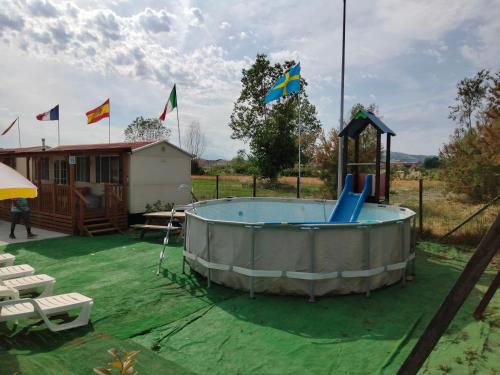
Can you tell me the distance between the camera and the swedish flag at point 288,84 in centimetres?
1298

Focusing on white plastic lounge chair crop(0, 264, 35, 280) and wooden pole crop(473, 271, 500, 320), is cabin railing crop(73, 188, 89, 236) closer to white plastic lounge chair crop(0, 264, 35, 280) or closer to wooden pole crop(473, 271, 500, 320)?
white plastic lounge chair crop(0, 264, 35, 280)

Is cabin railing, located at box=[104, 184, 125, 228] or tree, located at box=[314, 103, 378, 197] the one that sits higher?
tree, located at box=[314, 103, 378, 197]

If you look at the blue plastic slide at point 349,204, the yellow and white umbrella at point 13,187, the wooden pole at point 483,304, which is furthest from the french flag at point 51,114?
the wooden pole at point 483,304

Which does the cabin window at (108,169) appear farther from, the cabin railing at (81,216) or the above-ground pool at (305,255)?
the above-ground pool at (305,255)

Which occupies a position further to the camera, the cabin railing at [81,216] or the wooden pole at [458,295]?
the cabin railing at [81,216]

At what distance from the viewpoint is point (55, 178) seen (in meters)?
18.3

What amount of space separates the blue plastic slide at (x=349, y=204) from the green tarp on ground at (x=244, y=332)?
286 cm

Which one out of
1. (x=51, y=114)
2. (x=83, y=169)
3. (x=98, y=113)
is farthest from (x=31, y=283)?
(x=51, y=114)

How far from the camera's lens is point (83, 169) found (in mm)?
16766

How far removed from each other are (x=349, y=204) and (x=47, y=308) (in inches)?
309

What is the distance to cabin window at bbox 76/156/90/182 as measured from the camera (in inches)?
652

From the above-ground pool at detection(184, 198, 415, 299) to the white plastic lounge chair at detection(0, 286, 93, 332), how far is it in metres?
2.18

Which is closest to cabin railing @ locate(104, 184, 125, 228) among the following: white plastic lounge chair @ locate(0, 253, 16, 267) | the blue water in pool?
the blue water in pool

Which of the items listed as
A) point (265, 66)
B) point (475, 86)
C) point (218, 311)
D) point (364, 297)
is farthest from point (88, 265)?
point (475, 86)
